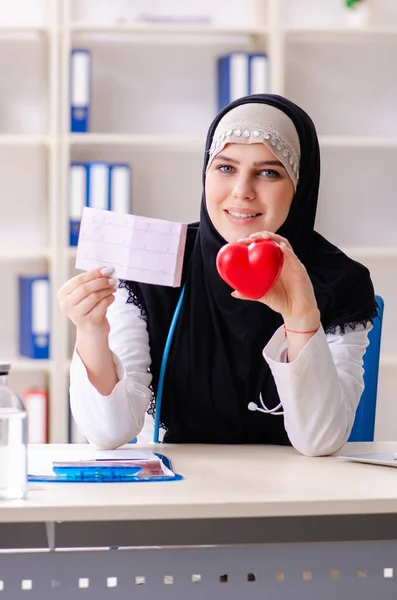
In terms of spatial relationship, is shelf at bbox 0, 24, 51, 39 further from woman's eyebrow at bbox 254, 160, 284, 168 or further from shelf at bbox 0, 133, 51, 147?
woman's eyebrow at bbox 254, 160, 284, 168

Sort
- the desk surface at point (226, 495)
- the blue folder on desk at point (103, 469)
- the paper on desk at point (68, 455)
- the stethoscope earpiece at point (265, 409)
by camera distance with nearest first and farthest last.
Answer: the desk surface at point (226, 495) < the blue folder on desk at point (103, 469) < the paper on desk at point (68, 455) < the stethoscope earpiece at point (265, 409)

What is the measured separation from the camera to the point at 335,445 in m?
1.51

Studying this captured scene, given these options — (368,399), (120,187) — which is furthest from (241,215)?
(120,187)

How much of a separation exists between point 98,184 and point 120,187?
0.08 m

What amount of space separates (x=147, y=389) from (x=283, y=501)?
60 cm

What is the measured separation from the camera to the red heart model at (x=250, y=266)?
142cm

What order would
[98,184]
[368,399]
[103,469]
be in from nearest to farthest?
1. [103,469]
2. [368,399]
3. [98,184]

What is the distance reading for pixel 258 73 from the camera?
11.2 ft

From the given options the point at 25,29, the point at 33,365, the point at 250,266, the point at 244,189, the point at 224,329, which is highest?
the point at 25,29

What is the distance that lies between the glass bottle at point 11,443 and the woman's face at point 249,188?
68 cm

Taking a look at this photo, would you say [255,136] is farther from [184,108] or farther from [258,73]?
[184,108]

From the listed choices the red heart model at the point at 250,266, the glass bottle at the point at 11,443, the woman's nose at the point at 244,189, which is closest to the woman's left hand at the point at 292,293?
the red heart model at the point at 250,266

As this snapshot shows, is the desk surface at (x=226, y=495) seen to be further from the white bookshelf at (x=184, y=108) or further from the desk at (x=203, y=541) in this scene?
the white bookshelf at (x=184, y=108)

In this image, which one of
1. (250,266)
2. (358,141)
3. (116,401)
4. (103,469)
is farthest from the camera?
(358,141)
